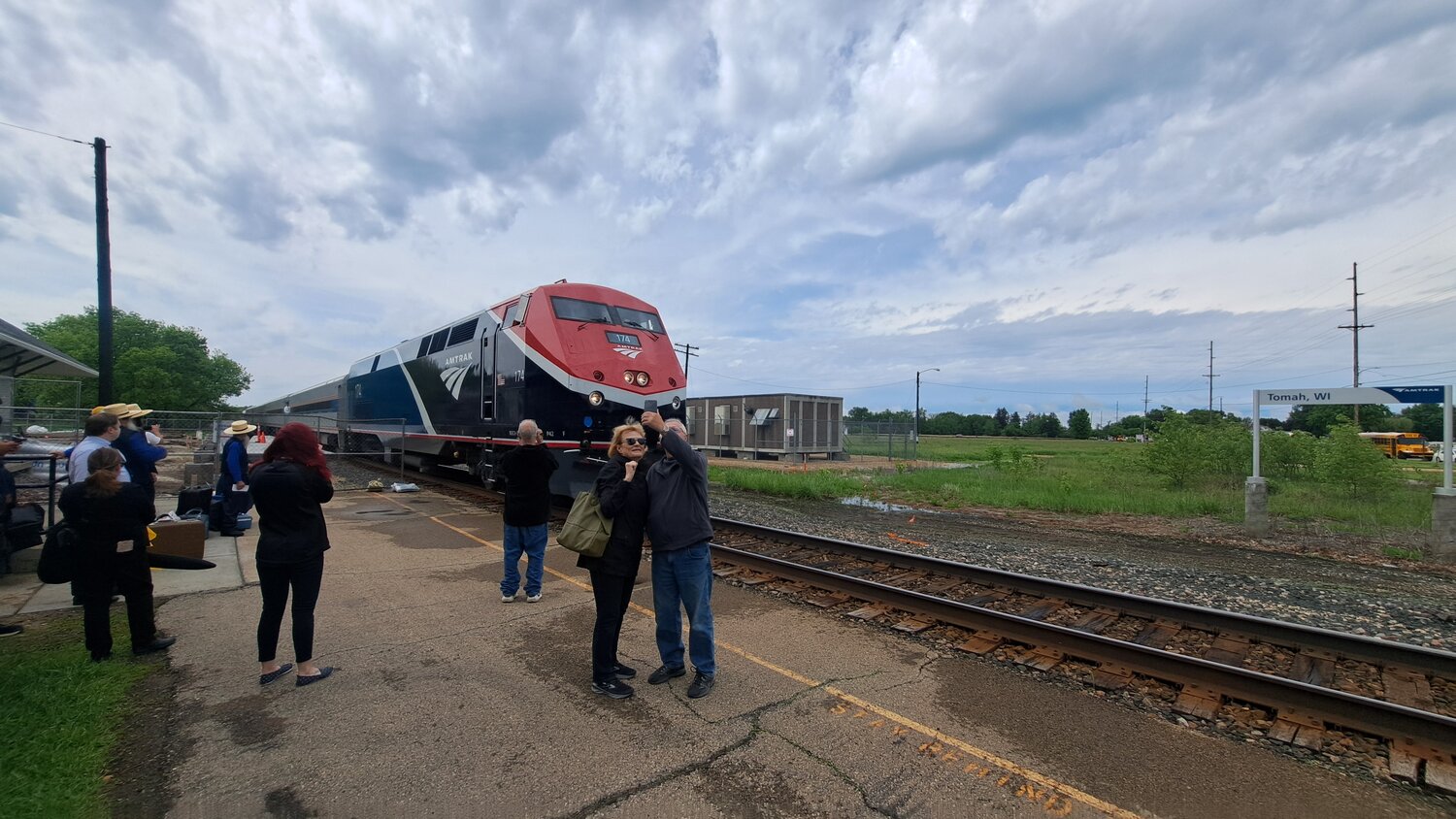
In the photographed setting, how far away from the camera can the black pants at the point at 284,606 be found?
4191mm

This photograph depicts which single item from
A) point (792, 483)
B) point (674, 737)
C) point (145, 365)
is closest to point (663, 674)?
point (674, 737)

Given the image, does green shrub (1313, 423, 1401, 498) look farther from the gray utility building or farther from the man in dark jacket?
the gray utility building

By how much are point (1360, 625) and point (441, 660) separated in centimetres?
804

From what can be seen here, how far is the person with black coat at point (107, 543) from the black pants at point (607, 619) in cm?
318

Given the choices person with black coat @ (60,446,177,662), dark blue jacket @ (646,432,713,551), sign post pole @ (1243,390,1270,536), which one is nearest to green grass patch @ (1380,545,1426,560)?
sign post pole @ (1243,390,1270,536)

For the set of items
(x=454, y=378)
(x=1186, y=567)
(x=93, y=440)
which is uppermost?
(x=454, y=378)

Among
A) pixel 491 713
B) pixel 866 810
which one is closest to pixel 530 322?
pixel 491 713

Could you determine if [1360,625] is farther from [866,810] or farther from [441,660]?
[441,660]

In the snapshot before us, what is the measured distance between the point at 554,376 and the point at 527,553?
4.47 meters

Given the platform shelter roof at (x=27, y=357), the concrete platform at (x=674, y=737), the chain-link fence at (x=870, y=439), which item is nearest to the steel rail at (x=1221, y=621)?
the concrete platform at (x=674, y=737)

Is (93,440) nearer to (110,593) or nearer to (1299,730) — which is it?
(110,593)

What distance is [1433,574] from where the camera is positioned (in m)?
8.37

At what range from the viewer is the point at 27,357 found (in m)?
11.1

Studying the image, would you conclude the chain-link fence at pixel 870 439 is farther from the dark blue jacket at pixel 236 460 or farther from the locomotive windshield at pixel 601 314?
the dark blue jacket at pixel 236 460
